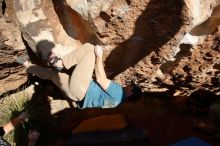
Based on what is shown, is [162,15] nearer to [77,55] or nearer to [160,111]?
[77,55]

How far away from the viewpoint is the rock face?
15.5ft

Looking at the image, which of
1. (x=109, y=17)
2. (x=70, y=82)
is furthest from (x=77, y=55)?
(x=109, y=17)

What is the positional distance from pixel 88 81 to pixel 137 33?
1.01m

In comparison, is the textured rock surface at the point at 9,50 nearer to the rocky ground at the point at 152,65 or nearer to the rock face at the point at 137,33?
the rocky ground at the point at 152,65

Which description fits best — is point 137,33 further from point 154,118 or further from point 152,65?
point 154,118

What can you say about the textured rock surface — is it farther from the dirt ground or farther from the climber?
the dirt ground

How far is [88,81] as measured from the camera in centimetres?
504

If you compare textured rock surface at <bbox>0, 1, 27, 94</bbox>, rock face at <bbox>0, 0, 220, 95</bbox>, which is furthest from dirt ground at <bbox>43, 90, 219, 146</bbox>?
textured rock surface at <bbox>0, 1, 27, 94</bbox>

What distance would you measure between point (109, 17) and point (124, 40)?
2.13 feet

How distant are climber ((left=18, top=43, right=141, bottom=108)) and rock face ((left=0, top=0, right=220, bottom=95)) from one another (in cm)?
36

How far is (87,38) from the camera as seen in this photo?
5.63 meters

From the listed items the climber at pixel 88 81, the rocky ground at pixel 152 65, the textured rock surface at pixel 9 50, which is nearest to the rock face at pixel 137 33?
the rocky ground at pixel 152 65

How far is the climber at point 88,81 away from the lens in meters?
4.98

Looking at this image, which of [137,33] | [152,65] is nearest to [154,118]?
[152,65]
